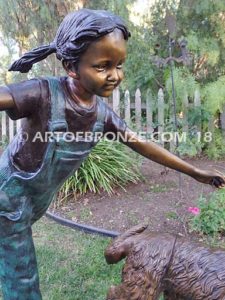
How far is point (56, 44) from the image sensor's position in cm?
144

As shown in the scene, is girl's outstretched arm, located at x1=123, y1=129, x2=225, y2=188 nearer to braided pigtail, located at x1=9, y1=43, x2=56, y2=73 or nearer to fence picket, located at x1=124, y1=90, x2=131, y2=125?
braided pigtail, located at x1=9, y1=43, x2=56, y2=73

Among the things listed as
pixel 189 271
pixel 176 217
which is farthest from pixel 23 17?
pixel 189 271

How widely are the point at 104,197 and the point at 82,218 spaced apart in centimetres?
56

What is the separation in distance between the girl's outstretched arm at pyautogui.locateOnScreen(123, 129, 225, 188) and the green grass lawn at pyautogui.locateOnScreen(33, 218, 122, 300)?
1.29m

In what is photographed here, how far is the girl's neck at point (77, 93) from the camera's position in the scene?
1.51 m

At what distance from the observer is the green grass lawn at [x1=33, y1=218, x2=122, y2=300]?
8.84 ft

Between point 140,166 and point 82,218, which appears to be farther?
point 140,166

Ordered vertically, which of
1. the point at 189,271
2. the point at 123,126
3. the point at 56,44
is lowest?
the point at 189,271

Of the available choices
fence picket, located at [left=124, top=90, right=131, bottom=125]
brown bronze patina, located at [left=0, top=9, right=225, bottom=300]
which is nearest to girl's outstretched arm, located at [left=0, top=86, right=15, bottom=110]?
brown bronze patina, located at [left=0, top=9, right=225, bottom=300]

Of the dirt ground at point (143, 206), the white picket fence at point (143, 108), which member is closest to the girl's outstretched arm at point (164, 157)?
the dirt ground at point (143, 206)

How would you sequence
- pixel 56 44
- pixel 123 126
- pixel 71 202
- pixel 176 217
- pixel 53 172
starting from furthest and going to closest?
pixel 71 202
pixel 176 217
pixel 123 126
pixel 53 172
pixel 56 44

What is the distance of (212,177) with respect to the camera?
176cm

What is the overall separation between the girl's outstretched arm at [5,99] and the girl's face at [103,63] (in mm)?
253

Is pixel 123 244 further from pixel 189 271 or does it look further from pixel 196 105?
pixel 196 105
